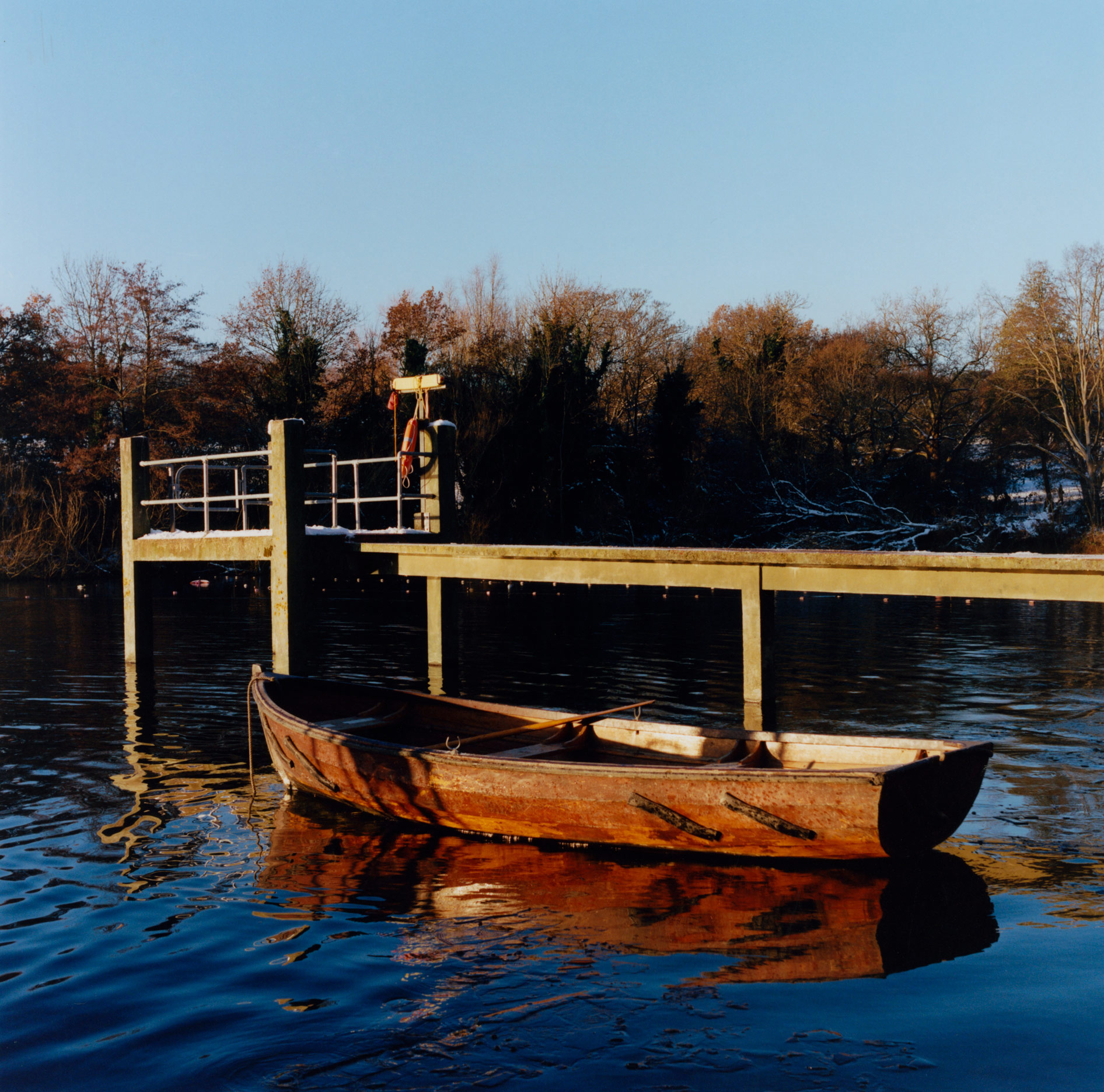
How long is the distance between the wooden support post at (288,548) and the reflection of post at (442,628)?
289 cm

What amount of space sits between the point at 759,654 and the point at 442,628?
6.11m

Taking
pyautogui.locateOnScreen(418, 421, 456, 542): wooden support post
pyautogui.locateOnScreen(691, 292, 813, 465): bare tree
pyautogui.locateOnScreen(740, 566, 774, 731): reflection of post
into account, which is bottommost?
pyautogui.locateOnScreen(740, 566, 774, 731): reflection of post

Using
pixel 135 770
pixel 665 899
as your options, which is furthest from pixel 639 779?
pixel 135 770

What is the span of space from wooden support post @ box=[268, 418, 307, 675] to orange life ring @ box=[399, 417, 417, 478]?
2.43m

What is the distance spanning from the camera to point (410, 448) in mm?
15164

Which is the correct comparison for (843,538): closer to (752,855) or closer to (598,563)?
(598,563)

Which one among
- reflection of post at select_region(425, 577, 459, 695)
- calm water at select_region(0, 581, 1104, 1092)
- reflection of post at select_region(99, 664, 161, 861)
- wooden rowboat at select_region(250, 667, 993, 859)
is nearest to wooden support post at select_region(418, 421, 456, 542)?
reflection of post at select_region(425, 577, 459, 695)

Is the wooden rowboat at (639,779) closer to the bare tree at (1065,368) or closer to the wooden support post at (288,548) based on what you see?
the wooden support post at (288,548)

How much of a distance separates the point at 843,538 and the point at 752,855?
36.0 meters

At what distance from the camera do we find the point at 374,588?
34438 mm

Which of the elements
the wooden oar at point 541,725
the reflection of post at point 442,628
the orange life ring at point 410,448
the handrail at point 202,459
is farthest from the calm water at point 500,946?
the orange life ring at point 410,448

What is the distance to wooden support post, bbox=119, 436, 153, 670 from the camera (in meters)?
15.1

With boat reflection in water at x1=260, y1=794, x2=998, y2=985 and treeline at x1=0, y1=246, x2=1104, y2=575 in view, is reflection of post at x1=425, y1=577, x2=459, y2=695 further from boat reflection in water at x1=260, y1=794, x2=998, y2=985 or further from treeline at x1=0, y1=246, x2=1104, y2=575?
treeline at x1=0, y1=246, x2=1104, y2=575

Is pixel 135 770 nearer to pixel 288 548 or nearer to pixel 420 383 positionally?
pixel 288 548
